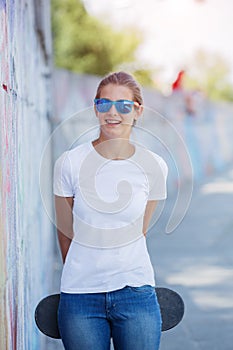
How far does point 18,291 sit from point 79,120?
932 cm

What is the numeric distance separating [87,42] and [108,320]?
42.0 meters

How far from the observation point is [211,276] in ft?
30.2

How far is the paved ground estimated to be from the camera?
664 centimetres

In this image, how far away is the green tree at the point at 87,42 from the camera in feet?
133

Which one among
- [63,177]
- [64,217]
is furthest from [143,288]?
[63,177]

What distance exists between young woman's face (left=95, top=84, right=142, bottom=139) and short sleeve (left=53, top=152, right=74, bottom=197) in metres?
0.18

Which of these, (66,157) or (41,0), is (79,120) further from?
(66,157)

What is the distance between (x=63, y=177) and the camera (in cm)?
340

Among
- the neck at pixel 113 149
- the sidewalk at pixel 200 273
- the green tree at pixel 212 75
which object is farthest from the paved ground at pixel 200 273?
the green tree at pixel 212 75

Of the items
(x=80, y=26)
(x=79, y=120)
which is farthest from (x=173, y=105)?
(x=80, y=26)

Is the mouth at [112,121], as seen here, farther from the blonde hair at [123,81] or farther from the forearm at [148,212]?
the forearm at [148,212]

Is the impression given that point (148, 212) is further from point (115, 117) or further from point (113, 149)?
point (115, 117)

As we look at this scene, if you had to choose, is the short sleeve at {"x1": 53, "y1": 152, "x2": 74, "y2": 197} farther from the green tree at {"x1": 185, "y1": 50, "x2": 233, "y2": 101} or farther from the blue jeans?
the green tree at {"x1": 185, "y1": 50, "x2": 233, "y2": 101}

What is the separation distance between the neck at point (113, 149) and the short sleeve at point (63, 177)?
0.14m
